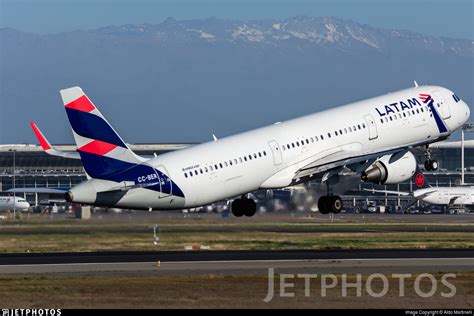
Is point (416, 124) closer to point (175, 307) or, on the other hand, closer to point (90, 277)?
point (90, 277)

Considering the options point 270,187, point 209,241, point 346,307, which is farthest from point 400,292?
point 209,241

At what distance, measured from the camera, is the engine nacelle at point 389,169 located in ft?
249

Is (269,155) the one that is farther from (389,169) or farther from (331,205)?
(389,169)

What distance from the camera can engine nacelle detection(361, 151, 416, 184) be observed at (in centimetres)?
7600

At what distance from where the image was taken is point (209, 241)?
84.6 metres

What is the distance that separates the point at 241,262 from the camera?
6875 centimetres

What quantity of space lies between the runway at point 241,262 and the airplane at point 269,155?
354 centimetres

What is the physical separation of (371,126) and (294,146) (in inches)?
232

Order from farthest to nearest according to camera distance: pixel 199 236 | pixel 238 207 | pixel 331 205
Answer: pixel 199 236 → pixel 238 207 → pixel 331 205

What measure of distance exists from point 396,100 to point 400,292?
26695mm

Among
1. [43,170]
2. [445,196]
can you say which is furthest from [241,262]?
[43,170]

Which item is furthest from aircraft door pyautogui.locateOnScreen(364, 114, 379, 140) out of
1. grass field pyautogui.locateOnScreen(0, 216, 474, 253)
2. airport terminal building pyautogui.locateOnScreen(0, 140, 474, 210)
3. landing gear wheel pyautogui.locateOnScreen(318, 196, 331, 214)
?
airport terminal building pyautogui.locateOnScreen(0, 140, 474, 210)

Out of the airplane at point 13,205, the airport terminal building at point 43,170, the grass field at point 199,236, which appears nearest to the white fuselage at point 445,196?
the airport terminal building at point 43,170

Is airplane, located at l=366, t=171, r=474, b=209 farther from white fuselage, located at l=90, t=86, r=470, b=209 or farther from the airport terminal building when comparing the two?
white fuselage, located at l=90, t=86, r=470, b=209
